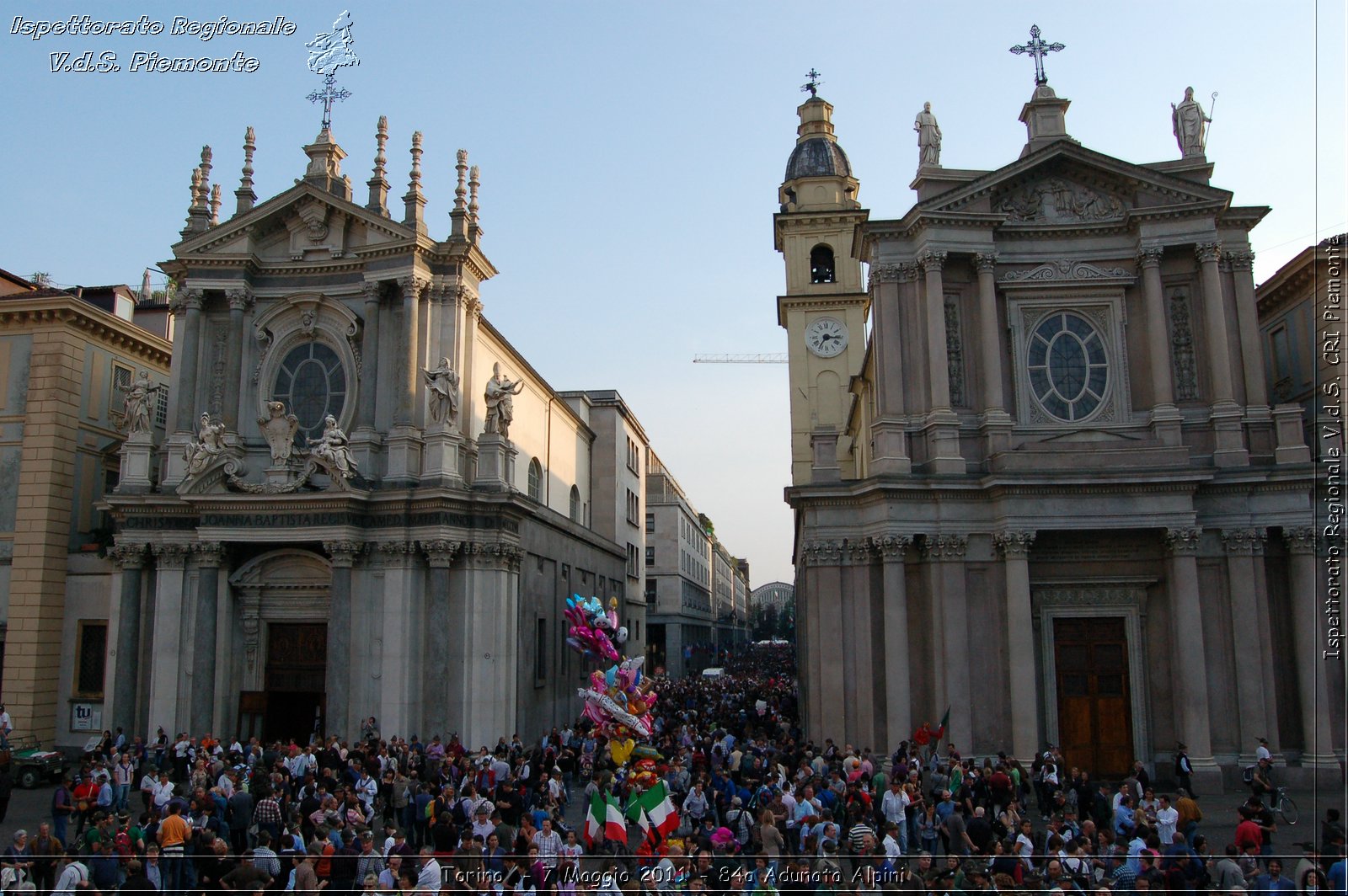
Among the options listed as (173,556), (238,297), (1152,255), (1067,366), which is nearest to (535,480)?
(238,297)

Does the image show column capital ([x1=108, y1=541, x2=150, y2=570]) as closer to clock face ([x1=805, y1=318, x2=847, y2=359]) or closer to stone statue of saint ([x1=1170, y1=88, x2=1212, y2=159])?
clock face ([x1=805, y1=318, x2=847, y2=359])

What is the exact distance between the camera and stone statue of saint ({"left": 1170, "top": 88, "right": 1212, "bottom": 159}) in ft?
92.4

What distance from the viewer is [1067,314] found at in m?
27.9

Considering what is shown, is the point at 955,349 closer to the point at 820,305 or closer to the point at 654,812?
the point at 654,812

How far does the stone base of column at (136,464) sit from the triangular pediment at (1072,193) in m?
23.2

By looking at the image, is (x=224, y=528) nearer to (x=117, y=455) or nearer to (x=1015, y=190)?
(x=117, y=455)

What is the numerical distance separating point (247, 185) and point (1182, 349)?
28.2 metres

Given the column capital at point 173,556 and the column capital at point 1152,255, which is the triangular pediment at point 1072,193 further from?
the column capital at point 173,556

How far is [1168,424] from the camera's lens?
25969mm

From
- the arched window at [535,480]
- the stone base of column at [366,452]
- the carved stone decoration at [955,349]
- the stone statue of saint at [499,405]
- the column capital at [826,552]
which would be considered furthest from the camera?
the arched window at [535,480]

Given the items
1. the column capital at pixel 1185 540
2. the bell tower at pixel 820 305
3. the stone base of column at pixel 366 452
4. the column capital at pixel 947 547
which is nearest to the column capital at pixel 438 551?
the stone base of column at pixel 366 452

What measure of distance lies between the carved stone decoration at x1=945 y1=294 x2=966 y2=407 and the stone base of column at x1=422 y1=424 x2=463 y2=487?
45.8 ft

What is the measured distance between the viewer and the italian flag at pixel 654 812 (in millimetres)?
15125

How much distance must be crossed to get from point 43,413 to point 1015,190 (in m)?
30.3
